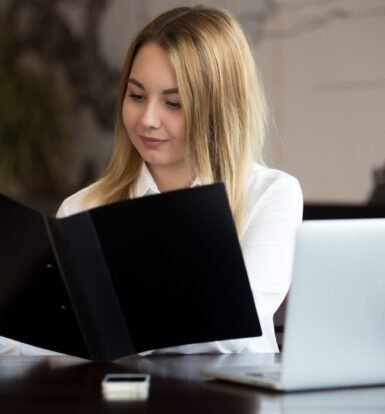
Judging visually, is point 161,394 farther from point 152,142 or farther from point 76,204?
point 76,204

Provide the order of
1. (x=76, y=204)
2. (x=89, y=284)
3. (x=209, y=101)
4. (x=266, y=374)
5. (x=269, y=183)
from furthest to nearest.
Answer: (x=76, y=204) < (x=269, y=183) < (x=209, y=101) < (x=89, y=284) < (x=266, y=374)

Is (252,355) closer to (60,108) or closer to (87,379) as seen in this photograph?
(87,379)

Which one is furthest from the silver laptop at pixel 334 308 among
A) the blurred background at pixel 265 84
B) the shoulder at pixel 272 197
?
the blurred background at pixel 265 84

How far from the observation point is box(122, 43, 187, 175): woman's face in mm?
2719

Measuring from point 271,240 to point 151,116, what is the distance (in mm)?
416

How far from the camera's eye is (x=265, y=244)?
2732 mm

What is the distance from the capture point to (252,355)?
2.35 m

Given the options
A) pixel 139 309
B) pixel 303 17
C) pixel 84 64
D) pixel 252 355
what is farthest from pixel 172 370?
pixel 84 64

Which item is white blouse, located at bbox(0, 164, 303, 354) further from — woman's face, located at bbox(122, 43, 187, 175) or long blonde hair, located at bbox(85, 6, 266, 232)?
woman's face, located at bbox(122, 43, 187, 175)

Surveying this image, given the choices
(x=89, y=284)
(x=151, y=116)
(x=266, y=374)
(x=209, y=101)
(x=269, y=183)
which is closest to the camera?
(x=266, y=374)

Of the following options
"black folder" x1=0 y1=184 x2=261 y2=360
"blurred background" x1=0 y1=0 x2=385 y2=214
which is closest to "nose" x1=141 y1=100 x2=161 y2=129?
"black folder" x1=0 y1=184 x2=261 y2=360

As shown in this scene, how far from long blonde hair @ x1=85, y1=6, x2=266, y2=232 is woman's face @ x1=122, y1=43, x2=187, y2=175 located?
0.02 m

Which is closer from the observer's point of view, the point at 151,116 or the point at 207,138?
the point at 151,116

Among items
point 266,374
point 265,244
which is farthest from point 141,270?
point 265,244
